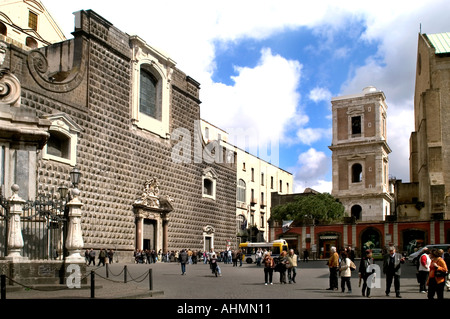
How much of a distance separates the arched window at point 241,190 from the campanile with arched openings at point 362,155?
12.3 meters

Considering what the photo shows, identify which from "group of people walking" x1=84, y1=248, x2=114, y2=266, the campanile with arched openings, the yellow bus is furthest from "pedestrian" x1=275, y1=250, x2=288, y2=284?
the campanile with arched openings

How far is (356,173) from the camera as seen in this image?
65.7m

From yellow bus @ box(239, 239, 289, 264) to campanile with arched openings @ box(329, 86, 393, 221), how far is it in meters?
20.4

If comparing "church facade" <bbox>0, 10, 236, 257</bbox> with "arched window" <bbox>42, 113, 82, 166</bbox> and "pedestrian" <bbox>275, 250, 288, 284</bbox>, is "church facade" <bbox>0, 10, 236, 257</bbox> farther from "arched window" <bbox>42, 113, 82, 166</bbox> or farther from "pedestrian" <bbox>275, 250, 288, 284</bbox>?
"pedestrian" <bbox>275, 250, 288, 284</bbox>

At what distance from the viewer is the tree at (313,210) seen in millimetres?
52812

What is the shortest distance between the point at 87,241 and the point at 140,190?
652 cm

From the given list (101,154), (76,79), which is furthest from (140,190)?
(76,79)

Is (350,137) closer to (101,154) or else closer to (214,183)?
(214,183)

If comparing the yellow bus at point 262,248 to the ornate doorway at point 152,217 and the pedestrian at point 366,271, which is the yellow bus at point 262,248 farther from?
the pedestrian at point 366,271

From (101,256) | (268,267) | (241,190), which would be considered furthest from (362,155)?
(268,267)

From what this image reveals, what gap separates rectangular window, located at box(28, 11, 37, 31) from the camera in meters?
38.2

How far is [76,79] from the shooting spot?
30.2m

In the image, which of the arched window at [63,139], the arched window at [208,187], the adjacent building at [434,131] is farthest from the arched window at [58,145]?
the adjacent building at [434,131]

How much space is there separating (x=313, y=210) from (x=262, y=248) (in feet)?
34.8
